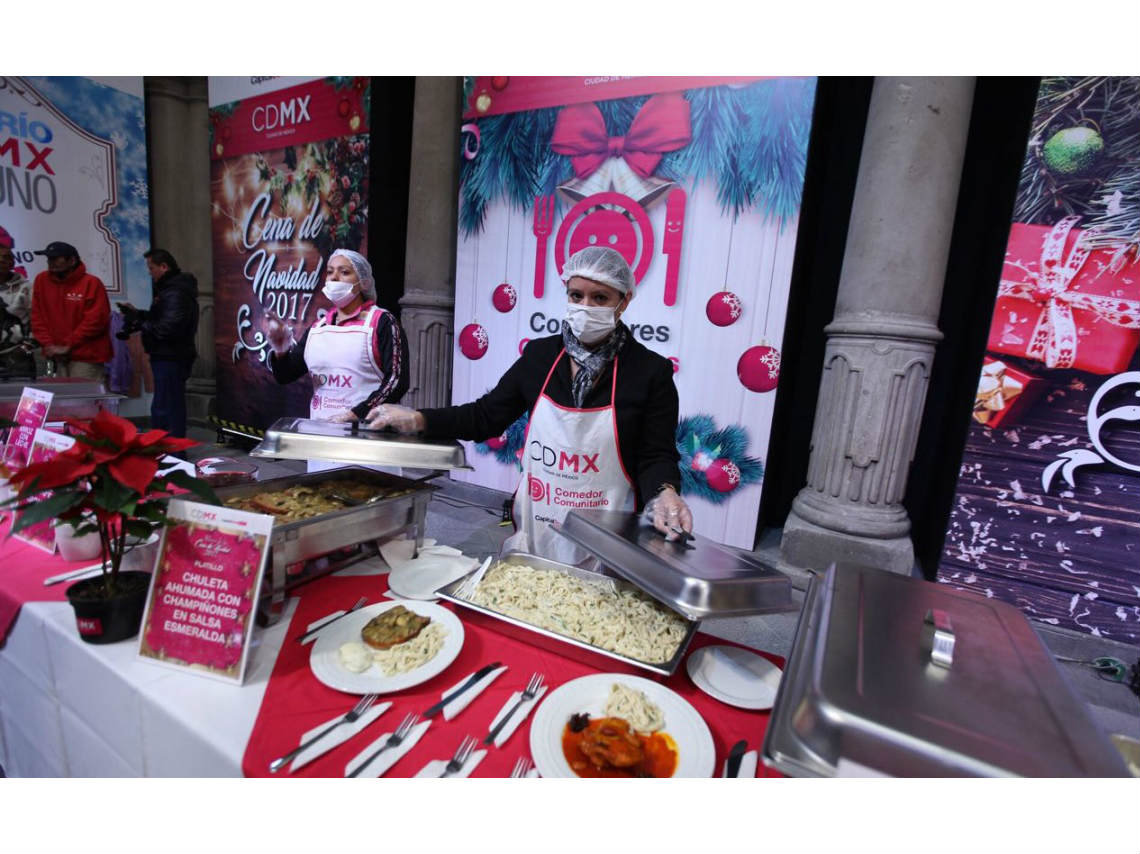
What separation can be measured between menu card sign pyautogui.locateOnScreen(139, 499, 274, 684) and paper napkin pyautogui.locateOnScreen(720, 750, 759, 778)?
35.4 inches

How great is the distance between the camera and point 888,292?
292 centimetres

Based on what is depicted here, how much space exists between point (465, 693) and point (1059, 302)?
3.23 metres

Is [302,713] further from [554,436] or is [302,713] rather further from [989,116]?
[989,116]

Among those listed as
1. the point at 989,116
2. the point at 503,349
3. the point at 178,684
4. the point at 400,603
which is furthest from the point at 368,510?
the point at 989,116

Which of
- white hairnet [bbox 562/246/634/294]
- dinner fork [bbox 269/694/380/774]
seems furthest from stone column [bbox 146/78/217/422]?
dinner fork [bbox 269/694/380/774]

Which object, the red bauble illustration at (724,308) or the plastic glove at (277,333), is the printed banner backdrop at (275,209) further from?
the red bauble illustration at (724,308)

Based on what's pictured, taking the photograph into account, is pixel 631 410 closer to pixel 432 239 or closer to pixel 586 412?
pixel 586 412

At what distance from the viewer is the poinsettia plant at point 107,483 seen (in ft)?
3.22

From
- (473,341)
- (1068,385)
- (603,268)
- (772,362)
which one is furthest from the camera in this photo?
(473,341)

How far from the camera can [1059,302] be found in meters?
2.58

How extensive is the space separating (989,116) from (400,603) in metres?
4.14

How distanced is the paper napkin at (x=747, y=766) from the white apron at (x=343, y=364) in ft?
6.37

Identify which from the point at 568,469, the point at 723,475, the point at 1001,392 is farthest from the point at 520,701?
the point at 1001,392

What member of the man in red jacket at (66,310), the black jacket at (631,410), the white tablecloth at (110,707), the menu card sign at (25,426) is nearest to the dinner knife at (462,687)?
the white tablecloth at (110,707)
